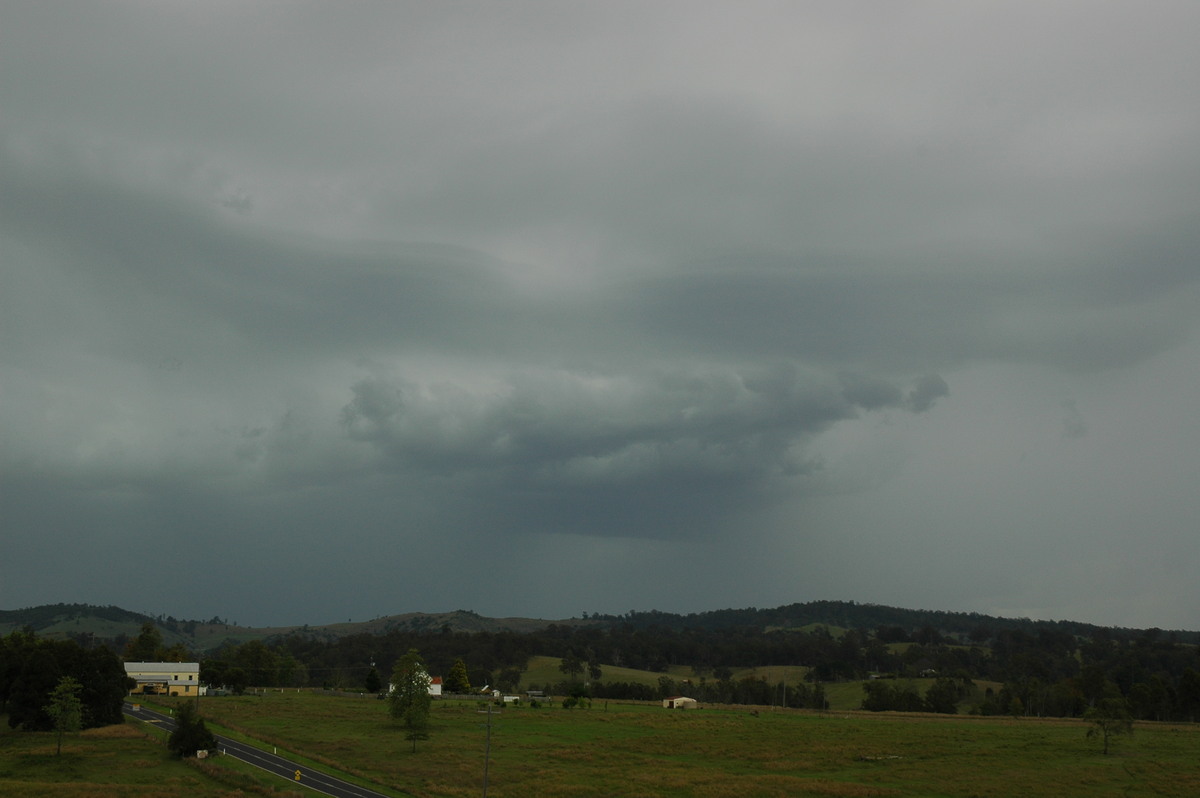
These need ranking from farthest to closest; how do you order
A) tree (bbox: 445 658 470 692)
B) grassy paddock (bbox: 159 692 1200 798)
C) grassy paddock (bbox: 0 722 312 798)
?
tree (bbox: 445 658 470 692) → grassy paddock (bbox: 159 692 1200 798) → grassy paddock (bbox: 0 722 312 798)

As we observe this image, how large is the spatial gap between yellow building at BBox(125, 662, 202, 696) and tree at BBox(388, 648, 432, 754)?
56115 mm

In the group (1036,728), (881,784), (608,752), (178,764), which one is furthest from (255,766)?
(1036,728)

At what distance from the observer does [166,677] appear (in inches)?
5910

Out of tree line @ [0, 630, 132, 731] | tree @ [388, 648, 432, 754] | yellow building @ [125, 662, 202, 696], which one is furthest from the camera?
yellow building @ [125, 662, 202, 696]

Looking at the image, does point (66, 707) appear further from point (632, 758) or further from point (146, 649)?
point (146, 649)

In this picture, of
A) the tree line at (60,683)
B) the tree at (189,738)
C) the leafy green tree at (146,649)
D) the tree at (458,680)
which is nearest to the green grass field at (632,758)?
the tree at (189,738)

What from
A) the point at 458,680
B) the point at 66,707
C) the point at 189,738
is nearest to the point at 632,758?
the point at 189,738

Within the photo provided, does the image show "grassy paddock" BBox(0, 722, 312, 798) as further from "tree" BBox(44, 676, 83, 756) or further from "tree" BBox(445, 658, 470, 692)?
"tree" BBox(445, 658, 470, 692)

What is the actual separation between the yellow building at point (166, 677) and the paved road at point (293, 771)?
2506 inches

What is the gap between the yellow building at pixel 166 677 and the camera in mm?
148750

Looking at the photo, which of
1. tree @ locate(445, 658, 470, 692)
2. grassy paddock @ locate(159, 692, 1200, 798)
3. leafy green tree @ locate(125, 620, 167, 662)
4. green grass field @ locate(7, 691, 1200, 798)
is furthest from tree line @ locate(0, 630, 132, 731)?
tree @ locate(445, 658, 470, 692)

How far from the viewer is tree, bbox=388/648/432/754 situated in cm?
10225

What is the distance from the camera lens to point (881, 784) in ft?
244

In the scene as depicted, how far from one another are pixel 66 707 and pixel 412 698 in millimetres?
34530
